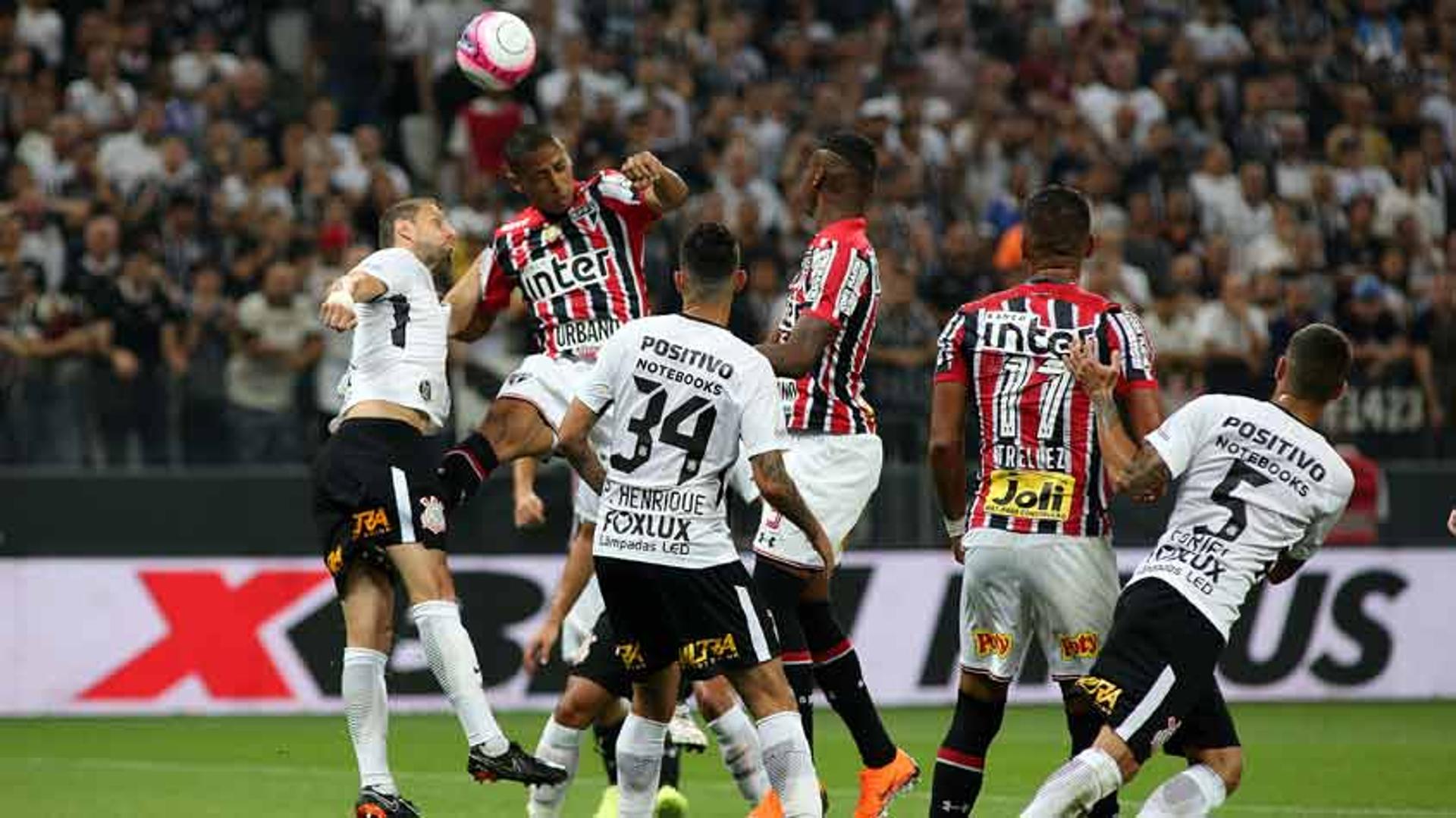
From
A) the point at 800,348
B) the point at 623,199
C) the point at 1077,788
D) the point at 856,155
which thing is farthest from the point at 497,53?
the point at 1077,788

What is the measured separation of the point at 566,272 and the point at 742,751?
2.45 m

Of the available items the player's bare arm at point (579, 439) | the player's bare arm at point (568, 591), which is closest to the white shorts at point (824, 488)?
the player's bare arm at point (568, 591)

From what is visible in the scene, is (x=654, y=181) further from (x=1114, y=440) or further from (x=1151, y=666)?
(x=1151, y=666)

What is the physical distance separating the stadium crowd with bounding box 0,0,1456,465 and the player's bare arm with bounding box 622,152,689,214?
5.23 m

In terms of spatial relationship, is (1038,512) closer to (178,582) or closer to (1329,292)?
(178,582)

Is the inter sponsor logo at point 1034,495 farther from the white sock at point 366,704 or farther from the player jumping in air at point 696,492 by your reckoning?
the white sock at point 366,704

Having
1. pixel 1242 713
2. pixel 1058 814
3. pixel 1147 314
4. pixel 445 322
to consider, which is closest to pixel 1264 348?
pixel 1147 314

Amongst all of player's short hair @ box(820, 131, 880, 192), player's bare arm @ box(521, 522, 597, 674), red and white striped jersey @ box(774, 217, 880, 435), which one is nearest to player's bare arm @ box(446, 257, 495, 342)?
player's bare arm @ box(521, 522, 597, 674)

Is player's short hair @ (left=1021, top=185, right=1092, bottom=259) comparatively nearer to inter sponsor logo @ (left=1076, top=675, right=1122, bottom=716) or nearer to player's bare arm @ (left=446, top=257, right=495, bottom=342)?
inter sponsor logo @ (left=1076, top=675, right=1122, bottom=716)

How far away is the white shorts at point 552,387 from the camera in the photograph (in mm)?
9867

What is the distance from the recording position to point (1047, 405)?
809 cm

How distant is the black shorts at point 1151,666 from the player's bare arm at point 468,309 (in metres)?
3.44

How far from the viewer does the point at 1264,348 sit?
1662cm

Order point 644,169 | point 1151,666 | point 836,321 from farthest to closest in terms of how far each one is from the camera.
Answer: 1. point 644,169
2. point 836,321
3. point 1151,666
